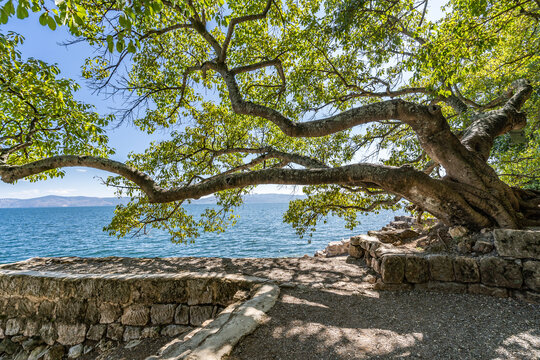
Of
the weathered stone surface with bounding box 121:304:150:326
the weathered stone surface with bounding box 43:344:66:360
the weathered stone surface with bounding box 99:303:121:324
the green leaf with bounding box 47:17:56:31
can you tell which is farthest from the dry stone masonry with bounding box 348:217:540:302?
the weathered stone surface with bounding box 43:344:66:360

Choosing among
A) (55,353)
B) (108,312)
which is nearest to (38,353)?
(55,353)

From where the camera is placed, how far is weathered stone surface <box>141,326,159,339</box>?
4.57 m

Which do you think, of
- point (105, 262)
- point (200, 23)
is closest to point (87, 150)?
point (105, 262)

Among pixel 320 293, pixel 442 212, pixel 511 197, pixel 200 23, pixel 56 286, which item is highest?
pixel 200 23

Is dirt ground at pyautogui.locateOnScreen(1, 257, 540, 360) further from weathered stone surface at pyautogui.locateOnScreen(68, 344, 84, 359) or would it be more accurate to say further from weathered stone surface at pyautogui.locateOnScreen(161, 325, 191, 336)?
weathered stone surface at pyautogui.locateOnScreen(68, 344, 84, 359)

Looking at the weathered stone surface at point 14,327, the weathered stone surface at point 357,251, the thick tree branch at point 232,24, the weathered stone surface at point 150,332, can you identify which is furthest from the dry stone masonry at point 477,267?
the weathered stone surface at point 14,327

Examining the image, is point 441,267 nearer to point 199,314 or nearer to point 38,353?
point 199,314

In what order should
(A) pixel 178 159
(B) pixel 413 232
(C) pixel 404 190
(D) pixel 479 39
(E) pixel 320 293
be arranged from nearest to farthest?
(E) pixel 320 293, (C) pixel 404 190, (D) pixel 479 39, (B) pixel 413 232, (A) pixel 178 159

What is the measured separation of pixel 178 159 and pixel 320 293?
5723 millimetres

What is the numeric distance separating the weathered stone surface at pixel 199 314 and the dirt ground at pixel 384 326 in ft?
5.08

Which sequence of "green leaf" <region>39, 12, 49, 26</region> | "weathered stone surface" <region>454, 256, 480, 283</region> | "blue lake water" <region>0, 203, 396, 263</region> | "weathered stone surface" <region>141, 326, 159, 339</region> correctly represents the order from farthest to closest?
1. "blue lake water" <region>0, 203, 396, 263</region>
2. "weathered stone surface" <region>141, 326, 159, 339</region>
3. "weathered stone surface" <region>454, 256, 480, 283</region>
4. "green leaf" <region>39, 12, 49, 26</region>

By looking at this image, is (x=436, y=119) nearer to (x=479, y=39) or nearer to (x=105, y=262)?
(x=479, y=39)

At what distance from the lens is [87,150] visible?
24.9ft

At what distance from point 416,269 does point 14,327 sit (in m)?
9.07
